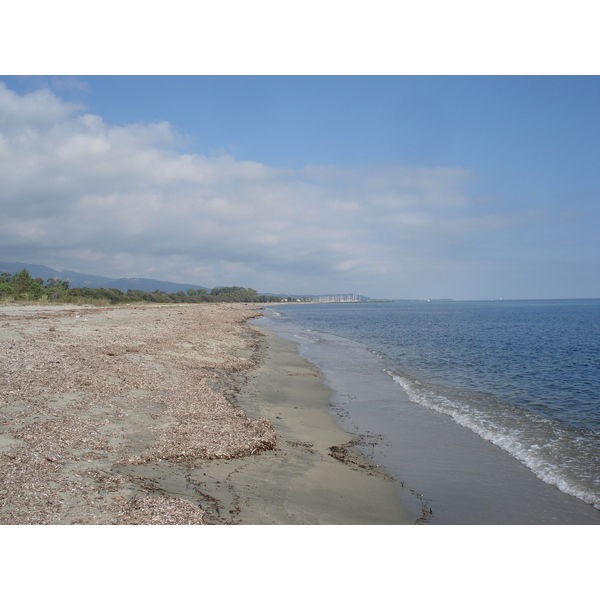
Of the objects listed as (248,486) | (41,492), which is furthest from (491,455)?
(41,492)

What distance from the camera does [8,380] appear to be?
1077cm

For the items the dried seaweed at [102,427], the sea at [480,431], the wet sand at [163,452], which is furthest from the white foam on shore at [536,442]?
the dried seaweed at [102,427]

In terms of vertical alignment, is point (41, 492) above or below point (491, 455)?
above

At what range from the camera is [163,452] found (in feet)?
25.8

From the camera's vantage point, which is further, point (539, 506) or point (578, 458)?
point (578, 458)

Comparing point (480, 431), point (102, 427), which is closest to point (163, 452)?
point (102, 427)

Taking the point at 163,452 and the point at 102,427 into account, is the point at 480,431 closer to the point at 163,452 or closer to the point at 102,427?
the point at 163,452

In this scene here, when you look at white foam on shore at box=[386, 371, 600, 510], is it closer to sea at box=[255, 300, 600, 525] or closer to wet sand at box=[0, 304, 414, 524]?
sea at box=[255, 300, 600, 525]

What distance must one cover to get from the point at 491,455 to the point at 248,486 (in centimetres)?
685

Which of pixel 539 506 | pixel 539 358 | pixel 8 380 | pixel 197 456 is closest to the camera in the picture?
pixel 539 506

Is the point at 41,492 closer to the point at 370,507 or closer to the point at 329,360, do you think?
the point at 370,507

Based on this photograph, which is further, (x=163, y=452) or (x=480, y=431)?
(x=480, y=431)

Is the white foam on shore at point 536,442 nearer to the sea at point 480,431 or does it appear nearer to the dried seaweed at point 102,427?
the sea at point 480,431

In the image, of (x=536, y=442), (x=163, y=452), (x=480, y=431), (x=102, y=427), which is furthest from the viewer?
(x=480, y=431)
